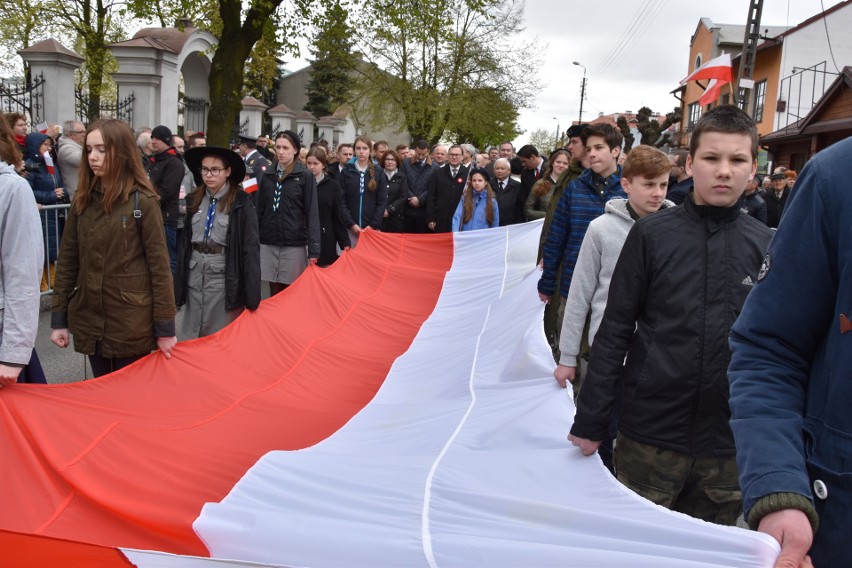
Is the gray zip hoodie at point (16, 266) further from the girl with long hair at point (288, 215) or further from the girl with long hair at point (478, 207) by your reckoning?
the girl with long hair at point (478, 207)

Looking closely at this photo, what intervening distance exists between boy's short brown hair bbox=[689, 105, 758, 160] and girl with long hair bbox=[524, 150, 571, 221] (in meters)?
6.92

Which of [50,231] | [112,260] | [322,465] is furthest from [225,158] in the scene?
[50,231]

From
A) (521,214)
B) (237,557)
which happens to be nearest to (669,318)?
(237,557)

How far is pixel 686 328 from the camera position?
3316 mm

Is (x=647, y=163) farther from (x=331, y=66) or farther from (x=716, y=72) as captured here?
(x=331, y=66)

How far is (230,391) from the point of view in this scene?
5.57 meters

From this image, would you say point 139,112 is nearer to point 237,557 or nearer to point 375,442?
point 375,442

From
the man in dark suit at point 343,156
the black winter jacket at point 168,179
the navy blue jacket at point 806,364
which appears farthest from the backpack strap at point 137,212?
the man in dark suit at point 343,156

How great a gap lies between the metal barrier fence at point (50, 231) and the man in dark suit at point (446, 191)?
235 inches

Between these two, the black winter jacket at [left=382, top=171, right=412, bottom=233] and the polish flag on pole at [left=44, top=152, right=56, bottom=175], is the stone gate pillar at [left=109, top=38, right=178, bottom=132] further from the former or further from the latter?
the polish flag on pole at [left=44, top=152, right=56, bottom=175]

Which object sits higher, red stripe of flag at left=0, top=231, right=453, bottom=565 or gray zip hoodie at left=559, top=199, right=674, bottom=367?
gray zip hoodie at left=559, top=199, right=674, bottom=367

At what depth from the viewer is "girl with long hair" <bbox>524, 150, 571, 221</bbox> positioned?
10344mm

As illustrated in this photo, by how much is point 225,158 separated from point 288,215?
2.39m

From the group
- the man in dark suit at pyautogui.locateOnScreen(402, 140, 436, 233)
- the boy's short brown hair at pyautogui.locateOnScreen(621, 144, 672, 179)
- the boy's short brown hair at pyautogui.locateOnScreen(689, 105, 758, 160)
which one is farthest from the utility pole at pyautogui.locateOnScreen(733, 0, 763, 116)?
the boy's short brown hair at pyautogui.locateOnScreen(689, 105, 758, 160)
